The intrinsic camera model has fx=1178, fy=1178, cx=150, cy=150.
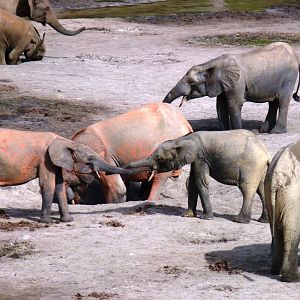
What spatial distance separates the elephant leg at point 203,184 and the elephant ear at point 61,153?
1407 millimetres

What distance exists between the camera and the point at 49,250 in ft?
38.1

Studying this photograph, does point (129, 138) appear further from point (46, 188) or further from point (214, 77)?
point (214, 77)

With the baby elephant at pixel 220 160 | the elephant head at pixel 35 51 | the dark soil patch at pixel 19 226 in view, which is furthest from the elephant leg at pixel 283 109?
the elephant head at pixel 35 51

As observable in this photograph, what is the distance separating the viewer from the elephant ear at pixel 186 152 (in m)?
13.2

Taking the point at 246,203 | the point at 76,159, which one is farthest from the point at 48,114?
the point at 246,203

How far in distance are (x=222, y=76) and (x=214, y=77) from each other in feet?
0.43

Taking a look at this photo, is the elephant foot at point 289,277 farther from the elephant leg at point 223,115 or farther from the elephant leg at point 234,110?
the elephant leg at point 223,115

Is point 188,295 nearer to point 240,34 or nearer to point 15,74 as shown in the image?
point 15,74

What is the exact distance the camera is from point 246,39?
3086 centimetres

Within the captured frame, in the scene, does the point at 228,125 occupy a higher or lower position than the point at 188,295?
lower

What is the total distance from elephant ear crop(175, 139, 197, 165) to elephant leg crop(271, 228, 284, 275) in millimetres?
2775

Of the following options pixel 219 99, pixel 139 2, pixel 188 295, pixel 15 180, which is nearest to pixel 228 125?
pixel 219 99

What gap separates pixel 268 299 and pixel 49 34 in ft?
77.4

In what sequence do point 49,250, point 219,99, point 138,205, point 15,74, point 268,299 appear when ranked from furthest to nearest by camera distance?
1. point 15,74
2. point 219,99
3. point 138,205
4. point 49,250
5. point 268,299
